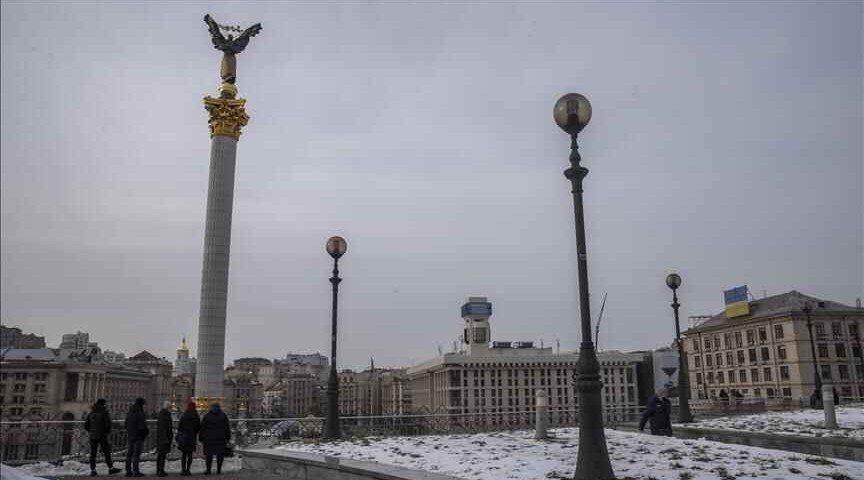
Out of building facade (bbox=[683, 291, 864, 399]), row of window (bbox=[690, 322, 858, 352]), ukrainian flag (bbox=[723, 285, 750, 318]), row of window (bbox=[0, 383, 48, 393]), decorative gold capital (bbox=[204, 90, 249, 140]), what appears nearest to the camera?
decorative gold capital (bbox=[204, 90, 249, 140])

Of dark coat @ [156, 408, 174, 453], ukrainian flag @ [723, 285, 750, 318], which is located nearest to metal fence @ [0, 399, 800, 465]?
dark coat @ [156, 408, 174, 453]

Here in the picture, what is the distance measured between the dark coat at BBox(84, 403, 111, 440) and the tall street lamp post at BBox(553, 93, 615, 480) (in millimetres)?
11323

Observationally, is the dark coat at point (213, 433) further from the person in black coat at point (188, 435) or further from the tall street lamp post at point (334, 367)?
the tall street lamp post at point (334, 367)

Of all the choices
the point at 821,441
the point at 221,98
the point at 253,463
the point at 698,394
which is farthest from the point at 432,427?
the point at 698,394

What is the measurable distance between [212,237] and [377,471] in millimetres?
20326

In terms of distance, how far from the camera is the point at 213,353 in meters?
27.1

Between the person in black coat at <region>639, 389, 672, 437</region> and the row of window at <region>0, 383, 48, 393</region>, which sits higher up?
the row of window at <region>0, 383, 48, 393</region>

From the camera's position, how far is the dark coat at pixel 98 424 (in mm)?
A: 14984

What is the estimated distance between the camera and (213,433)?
47.8 feet

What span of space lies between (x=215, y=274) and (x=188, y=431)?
44.2ft

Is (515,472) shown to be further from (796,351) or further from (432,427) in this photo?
(796,351)

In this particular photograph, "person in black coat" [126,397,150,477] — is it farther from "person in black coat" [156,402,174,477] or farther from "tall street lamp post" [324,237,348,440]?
"tall street lamp post" [324,237,348,440]

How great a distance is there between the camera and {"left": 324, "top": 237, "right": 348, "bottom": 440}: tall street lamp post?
18211 millimetres

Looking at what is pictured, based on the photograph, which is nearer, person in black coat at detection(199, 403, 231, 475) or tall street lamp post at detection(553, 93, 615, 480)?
tall street lamp post at detection(553, 93, 615, 480)
